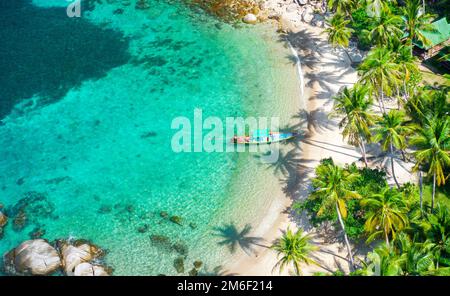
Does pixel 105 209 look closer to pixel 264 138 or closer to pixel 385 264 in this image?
pixel 264 138

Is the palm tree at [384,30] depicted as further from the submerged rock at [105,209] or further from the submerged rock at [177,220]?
the submerged rock at [105,209]

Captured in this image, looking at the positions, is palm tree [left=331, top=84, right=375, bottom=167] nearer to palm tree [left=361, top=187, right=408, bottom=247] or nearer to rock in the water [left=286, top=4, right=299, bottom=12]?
palm tree [left=361, top=187, right=408, bottom=247]

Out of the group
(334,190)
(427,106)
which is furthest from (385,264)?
(427,106)
